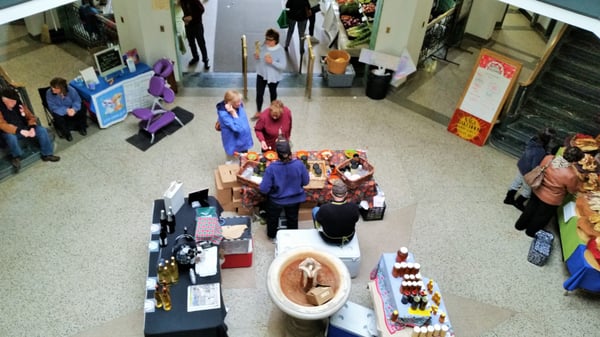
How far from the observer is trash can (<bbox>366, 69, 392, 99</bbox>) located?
920 cm

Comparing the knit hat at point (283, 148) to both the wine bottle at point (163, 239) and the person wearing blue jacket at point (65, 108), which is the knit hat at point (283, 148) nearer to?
the wine bottle at point (163, 239)

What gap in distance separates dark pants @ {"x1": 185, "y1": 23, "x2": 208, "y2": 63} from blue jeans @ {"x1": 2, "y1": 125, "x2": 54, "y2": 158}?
11.3 ft

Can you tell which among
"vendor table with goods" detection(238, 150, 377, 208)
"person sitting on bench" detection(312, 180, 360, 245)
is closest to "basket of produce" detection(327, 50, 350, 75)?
"vendor table with goods" detection(238, 150, 377, 208)

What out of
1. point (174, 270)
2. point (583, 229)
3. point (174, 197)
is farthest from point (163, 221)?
point (583, 229)

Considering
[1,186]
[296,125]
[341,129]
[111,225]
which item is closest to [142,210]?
[111,225]

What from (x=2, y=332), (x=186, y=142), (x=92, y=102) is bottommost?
(x=2, y=332)

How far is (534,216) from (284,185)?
3.63 metres

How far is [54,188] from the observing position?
7.18 metres

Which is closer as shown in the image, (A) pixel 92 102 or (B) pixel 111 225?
(B) pixel 111 225

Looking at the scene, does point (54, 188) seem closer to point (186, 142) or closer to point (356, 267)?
point (186, 142)

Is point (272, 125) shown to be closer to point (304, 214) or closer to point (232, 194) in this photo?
point (232, 194)

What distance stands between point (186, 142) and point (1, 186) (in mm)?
2813

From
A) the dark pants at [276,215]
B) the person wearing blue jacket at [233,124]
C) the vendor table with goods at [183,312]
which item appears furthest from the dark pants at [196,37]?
the vendor table with goods at [183,312]

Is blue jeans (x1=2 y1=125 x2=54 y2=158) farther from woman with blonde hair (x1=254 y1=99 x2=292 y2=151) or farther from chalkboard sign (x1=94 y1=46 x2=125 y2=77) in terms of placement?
woman with blonde hair (x1=254 y1=99 x2=292 y2=151)
